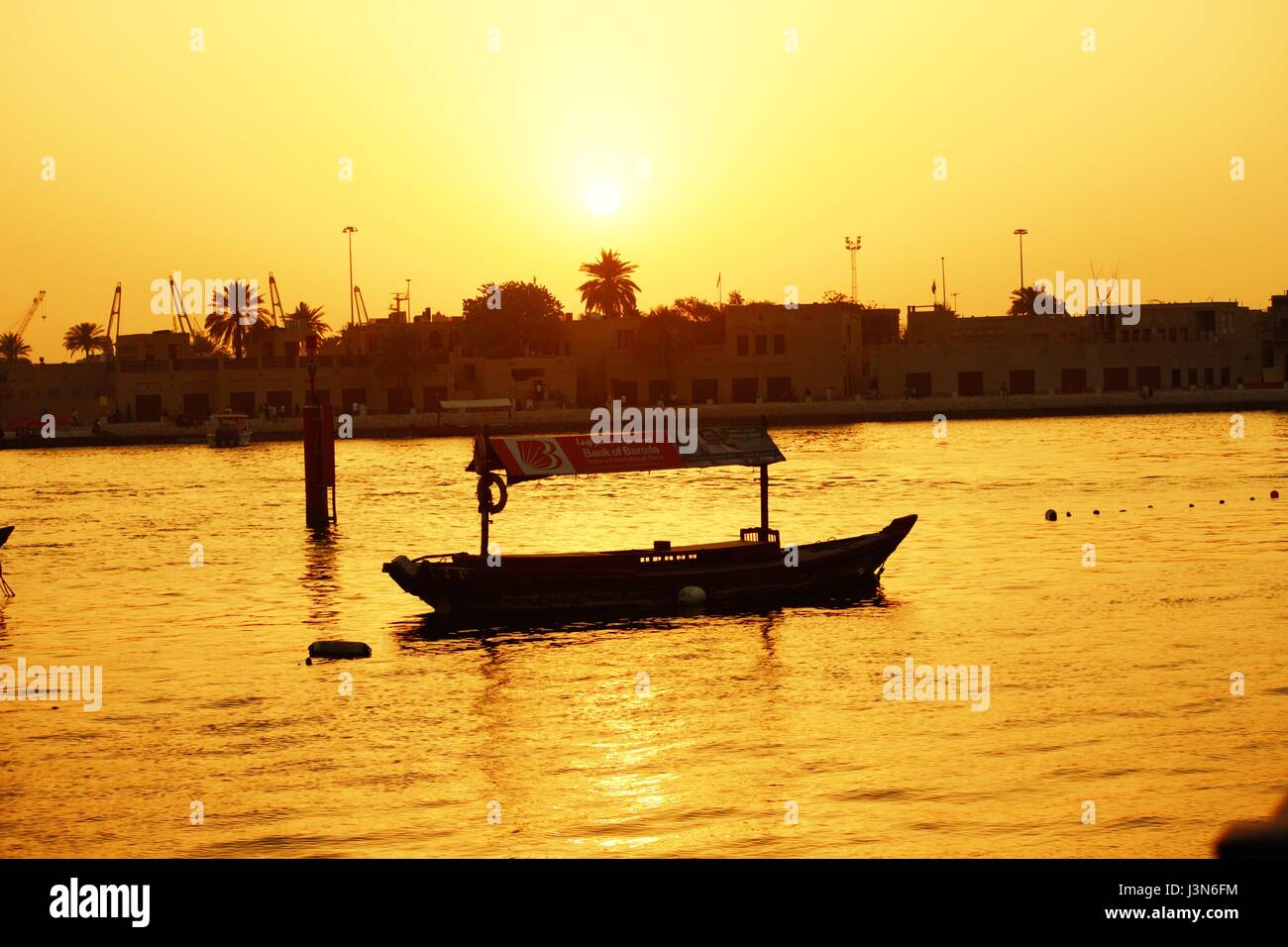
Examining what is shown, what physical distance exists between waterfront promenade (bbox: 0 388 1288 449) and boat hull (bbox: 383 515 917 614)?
335 ft

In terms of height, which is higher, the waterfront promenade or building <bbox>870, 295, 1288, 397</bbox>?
building <bbox>870, 295, 1288, 397</bbox>

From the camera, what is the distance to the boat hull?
33750 millimetres

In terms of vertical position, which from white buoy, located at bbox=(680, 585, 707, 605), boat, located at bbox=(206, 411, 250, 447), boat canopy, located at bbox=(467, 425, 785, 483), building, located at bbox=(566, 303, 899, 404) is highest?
building, located at bbox=(566, 303, 899, 404)

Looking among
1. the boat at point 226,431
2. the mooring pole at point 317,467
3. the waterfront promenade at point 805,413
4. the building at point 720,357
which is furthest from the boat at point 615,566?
the boat at point 226,431

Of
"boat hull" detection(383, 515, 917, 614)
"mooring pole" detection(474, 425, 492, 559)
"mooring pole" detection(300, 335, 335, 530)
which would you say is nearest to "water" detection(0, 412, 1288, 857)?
"boat hull" detection(383, 515, 917, 614)

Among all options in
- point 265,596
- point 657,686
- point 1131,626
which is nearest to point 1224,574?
point 1131,626

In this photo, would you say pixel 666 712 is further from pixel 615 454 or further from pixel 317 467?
pixel 317 467

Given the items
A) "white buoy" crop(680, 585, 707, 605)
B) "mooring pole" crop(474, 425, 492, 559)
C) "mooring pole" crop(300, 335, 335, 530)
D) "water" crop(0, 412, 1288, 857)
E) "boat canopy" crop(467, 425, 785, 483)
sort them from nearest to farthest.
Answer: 1. "water" crop(0, 412, 1288, 857)
2. "mooring pole" crop(474, 425, 492, 559)
3. "white buoy" crop(680, 585, 707, 605)
4. "boat canopy" crop(467, 425, 785, 483)
5. "mooring pole" crop(300, 335, 335, 530)

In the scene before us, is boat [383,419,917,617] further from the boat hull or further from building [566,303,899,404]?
building [566,303,899,404]

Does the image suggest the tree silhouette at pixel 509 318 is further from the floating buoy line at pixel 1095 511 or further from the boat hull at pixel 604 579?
the boat hull at pixel 604 579

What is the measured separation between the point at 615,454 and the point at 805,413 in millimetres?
108756

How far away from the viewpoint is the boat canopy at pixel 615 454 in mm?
35156
